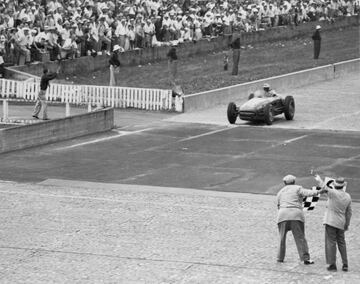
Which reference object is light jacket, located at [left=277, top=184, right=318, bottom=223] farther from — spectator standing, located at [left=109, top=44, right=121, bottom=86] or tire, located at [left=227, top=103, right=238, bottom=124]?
spectator standing, located at [left=109, top=44, right=121, bottom=86]

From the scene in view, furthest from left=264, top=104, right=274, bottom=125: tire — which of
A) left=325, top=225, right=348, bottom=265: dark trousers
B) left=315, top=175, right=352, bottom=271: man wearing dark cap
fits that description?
left=325, top=225, right=348, bottom=265: dark trousers

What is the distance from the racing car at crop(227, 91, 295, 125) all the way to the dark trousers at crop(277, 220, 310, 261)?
16.2m

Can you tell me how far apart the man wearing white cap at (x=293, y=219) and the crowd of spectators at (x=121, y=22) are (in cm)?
2369

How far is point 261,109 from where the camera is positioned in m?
33.6

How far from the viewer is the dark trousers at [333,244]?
55.7 ft

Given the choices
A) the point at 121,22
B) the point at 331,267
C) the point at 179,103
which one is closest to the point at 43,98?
the point at 179,103

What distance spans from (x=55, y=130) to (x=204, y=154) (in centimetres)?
492

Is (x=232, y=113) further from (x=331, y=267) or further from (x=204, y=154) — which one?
(x=331, y=267)

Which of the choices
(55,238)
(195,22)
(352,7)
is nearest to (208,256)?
(55,238)

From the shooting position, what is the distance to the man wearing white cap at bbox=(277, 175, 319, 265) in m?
17.4

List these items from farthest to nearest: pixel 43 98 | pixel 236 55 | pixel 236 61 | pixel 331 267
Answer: pixel 236 61 < pixel 236 55 < pixel 43 98 < pixel 331 267

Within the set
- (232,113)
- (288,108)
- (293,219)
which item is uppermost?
(288,108)

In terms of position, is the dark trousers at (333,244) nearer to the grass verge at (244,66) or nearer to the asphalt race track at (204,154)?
the asphalt race track at (204,154)

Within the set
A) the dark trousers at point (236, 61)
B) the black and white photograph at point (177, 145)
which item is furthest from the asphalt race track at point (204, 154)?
the dark trousers at point (236, 61)
